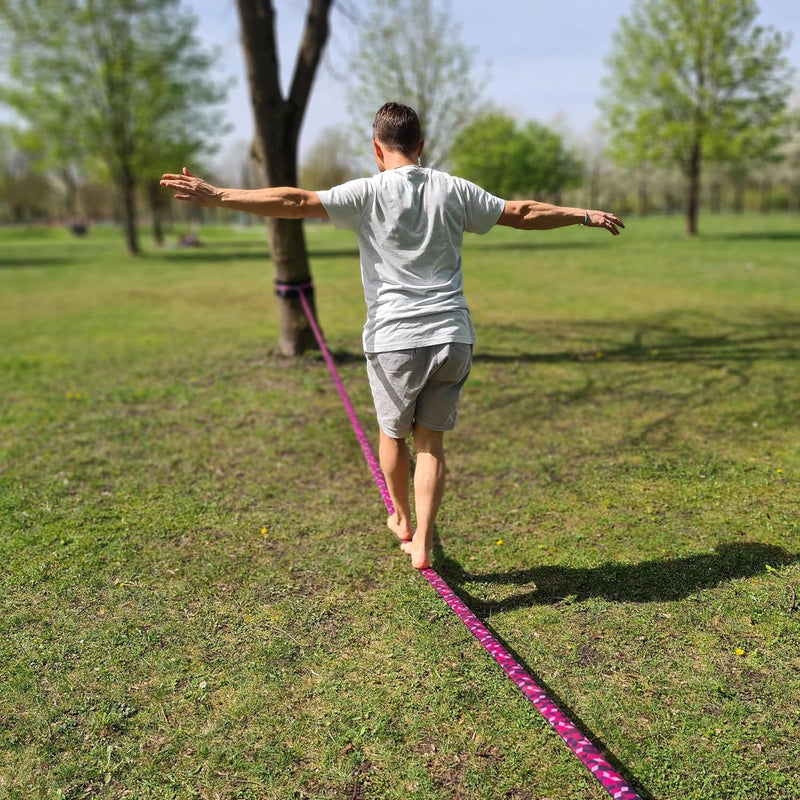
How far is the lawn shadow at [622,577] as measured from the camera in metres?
3.57

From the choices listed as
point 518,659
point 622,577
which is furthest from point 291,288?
point 518,659

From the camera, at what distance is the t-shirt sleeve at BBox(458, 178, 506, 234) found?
3.36m

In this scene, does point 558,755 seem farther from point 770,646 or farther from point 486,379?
point 486,379

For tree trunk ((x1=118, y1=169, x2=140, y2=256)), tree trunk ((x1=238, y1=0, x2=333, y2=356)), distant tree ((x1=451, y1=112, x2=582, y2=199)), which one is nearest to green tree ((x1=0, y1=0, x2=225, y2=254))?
tree trunk ((x1=118, y1=169, x2=140, y2=256))

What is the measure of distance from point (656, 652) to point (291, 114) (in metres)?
7.10

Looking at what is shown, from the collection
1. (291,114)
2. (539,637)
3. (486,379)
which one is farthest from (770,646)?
(291,114)

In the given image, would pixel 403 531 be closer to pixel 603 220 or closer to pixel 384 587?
pixel 384 587

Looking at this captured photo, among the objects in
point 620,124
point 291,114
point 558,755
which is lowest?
point 558,755

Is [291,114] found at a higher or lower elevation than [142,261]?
higher

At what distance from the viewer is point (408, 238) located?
10.9 ft

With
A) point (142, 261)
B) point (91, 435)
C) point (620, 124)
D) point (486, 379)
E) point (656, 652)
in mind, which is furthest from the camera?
point (620, 124)

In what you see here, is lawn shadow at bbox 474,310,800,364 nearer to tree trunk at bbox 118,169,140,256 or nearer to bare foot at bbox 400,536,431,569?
bare foot at bbox 400,536,431,569

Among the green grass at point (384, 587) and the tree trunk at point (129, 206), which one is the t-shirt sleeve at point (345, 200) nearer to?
the green grass at point (384, 587)

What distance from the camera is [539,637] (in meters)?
3.25
